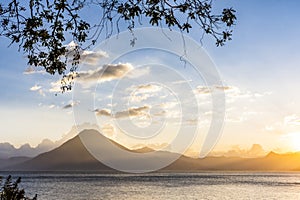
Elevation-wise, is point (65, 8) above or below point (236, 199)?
above

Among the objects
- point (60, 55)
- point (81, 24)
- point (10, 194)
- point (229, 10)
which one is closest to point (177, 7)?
point (229, 10)

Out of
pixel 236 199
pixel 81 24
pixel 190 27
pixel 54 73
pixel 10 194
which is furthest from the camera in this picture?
pixel 236 199

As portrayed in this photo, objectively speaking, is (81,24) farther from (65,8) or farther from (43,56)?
(43,56)

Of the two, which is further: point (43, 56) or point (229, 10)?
point (43, 56)

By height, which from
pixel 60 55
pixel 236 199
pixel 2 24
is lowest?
pixel 236 199

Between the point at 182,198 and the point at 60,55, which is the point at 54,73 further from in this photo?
the point at 182,198

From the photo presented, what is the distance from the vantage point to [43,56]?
712 cm

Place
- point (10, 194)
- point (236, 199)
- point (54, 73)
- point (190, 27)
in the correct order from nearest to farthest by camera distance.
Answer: point (190, 27) < point (54, 73) < point (10, 194) < point (236, 199)

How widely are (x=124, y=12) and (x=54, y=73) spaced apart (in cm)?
162

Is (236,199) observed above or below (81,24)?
below

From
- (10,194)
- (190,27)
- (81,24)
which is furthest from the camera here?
(10,194)

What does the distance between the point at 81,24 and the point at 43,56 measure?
84 centimetres

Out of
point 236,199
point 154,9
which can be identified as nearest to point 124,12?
point 154,9

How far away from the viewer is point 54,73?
725cm
